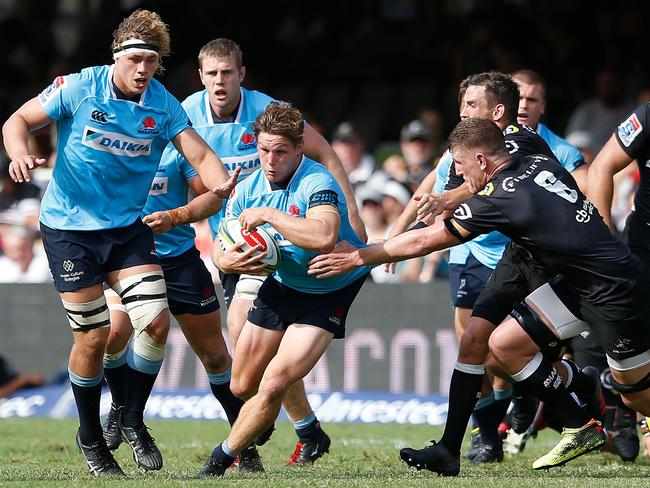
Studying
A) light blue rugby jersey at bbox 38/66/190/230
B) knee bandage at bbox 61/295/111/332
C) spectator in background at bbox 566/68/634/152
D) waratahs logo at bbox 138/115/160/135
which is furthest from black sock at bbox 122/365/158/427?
spectator in background at bbox 566/68/634/152

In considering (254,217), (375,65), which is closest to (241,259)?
(254,217)

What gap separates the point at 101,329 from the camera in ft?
25.7

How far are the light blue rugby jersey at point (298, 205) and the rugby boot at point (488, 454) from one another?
182 cm

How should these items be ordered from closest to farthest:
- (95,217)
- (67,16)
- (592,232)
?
1. (592,232)
2. (95,217)
3. (67,16)

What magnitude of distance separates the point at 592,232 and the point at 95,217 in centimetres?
297

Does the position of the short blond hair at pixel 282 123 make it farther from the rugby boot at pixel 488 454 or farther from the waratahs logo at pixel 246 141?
the rugby boot at pixel 488 454

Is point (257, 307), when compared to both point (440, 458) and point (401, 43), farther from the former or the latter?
point (401, 43)

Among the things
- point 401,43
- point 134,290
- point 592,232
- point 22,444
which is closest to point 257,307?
point 134,290

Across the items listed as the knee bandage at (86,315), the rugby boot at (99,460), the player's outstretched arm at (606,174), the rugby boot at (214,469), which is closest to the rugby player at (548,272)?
the player's outstretched arm at (606,174)

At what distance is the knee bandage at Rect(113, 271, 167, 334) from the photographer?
7906 mm

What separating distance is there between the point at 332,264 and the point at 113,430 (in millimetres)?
2531

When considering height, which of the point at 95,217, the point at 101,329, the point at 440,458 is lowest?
the point at 440,458

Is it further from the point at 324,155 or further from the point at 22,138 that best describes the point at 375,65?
the point at 22,138

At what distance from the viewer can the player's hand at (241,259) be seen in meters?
7.44
